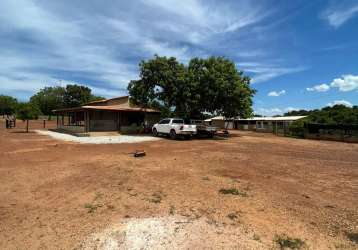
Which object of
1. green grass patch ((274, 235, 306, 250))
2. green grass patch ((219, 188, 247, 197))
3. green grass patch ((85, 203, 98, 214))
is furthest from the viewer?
green grass patch ((219, 188, 247, 197))

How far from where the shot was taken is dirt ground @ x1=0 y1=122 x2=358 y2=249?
12.5 feet

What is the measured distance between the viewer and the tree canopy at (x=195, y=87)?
932 inches

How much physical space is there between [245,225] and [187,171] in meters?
4.22

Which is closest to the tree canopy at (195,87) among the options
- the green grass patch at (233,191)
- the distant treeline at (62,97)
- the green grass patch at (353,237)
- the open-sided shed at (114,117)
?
the open-sided shed at (114,117)

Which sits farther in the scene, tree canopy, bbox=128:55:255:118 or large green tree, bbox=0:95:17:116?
large green tree, bbox=0:95:17:116

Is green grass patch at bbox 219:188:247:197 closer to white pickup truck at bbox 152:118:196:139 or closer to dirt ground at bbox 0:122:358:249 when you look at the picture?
dirt ground at bbox 0:122:358:249

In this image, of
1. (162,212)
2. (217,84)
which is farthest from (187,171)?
(217,84)

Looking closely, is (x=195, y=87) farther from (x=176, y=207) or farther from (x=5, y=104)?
(x=5, y=104)

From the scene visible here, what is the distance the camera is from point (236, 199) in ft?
18.4

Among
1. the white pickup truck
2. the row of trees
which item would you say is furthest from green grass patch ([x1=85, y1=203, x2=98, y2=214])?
the row of trees

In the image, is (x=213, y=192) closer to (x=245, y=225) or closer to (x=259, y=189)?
(x=259, y=189)

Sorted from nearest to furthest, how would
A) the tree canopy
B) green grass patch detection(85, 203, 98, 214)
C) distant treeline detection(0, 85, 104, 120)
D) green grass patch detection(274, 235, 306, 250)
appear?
green grass patch detection(274, 235, 306, 250) < green grass patch detection(85, 203, 98, 214) < the tree canopy < distant treeline detection(0, 85, 104, 120)

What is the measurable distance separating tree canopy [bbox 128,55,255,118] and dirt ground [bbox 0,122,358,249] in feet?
50.1

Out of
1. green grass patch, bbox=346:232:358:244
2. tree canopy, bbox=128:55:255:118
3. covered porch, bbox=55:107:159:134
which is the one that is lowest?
green grass patch, bbox=346:232:358:244
